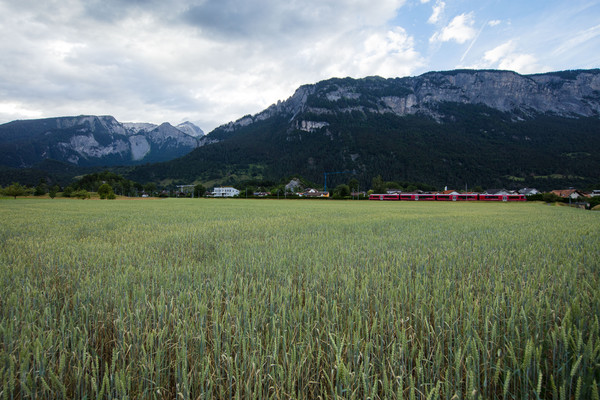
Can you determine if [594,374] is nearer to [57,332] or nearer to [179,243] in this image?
[57,332]

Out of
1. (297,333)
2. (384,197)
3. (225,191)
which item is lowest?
(384,197)

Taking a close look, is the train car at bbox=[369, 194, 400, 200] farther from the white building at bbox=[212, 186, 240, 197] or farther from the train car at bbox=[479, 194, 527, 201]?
the white building at bbox=[212, 186, 240, 197]

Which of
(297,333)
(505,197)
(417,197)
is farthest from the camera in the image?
(417,197)

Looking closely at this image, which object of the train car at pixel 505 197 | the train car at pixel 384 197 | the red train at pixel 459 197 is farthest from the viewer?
the train car at pixel 384 197

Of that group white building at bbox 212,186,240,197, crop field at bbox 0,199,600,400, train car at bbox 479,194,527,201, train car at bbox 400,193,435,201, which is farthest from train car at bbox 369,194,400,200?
crop field at bbox 0,199,600,400

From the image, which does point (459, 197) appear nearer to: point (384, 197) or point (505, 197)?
point (505, 197)

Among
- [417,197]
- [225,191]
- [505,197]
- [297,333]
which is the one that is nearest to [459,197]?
[505,197]

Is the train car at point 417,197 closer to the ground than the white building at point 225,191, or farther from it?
closer to the ground

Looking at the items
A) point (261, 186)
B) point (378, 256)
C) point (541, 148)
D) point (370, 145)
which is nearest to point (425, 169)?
point (370, 145)

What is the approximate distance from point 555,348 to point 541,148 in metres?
244

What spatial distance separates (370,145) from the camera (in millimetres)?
188375

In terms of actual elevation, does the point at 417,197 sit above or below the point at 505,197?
below

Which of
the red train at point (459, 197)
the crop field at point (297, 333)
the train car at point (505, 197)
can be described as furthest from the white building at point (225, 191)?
the crop field at point (297, 333)

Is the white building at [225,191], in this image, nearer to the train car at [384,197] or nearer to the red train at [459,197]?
the train car at [384,197]
